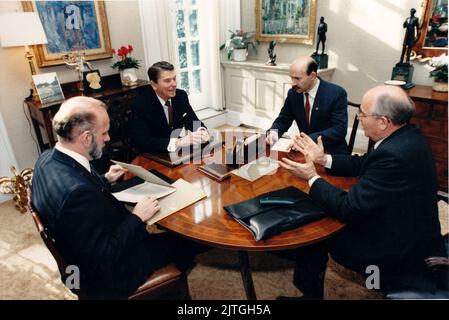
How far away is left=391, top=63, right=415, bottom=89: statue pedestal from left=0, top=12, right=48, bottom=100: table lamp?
3426 millimetres

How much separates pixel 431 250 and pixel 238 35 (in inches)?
155

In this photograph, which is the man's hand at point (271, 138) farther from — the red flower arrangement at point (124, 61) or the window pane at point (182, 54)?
the window pane at point (182, 54)

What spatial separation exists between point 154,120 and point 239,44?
2556mm

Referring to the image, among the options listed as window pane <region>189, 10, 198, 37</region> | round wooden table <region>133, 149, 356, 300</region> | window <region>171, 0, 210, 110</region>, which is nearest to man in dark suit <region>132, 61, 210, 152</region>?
round wooden table <region>133, 149, 356, 300</region>

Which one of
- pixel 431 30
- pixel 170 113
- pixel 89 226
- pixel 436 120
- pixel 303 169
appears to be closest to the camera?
pixel 89 226

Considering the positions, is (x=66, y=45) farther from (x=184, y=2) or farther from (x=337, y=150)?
(x=337, y=150)

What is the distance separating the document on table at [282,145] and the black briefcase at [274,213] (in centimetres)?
64

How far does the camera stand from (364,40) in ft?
12.2

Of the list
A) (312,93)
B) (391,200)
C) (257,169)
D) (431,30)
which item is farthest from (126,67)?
(431,30)

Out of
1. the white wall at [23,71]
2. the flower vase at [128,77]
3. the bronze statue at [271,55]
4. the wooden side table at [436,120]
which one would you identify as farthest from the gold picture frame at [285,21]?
the flower vase at [128,77]

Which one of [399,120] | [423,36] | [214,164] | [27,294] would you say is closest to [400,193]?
[399,120]

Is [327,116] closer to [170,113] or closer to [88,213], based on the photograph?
[170,113]

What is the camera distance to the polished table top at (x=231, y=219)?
130cm

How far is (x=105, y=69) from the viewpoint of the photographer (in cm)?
369
